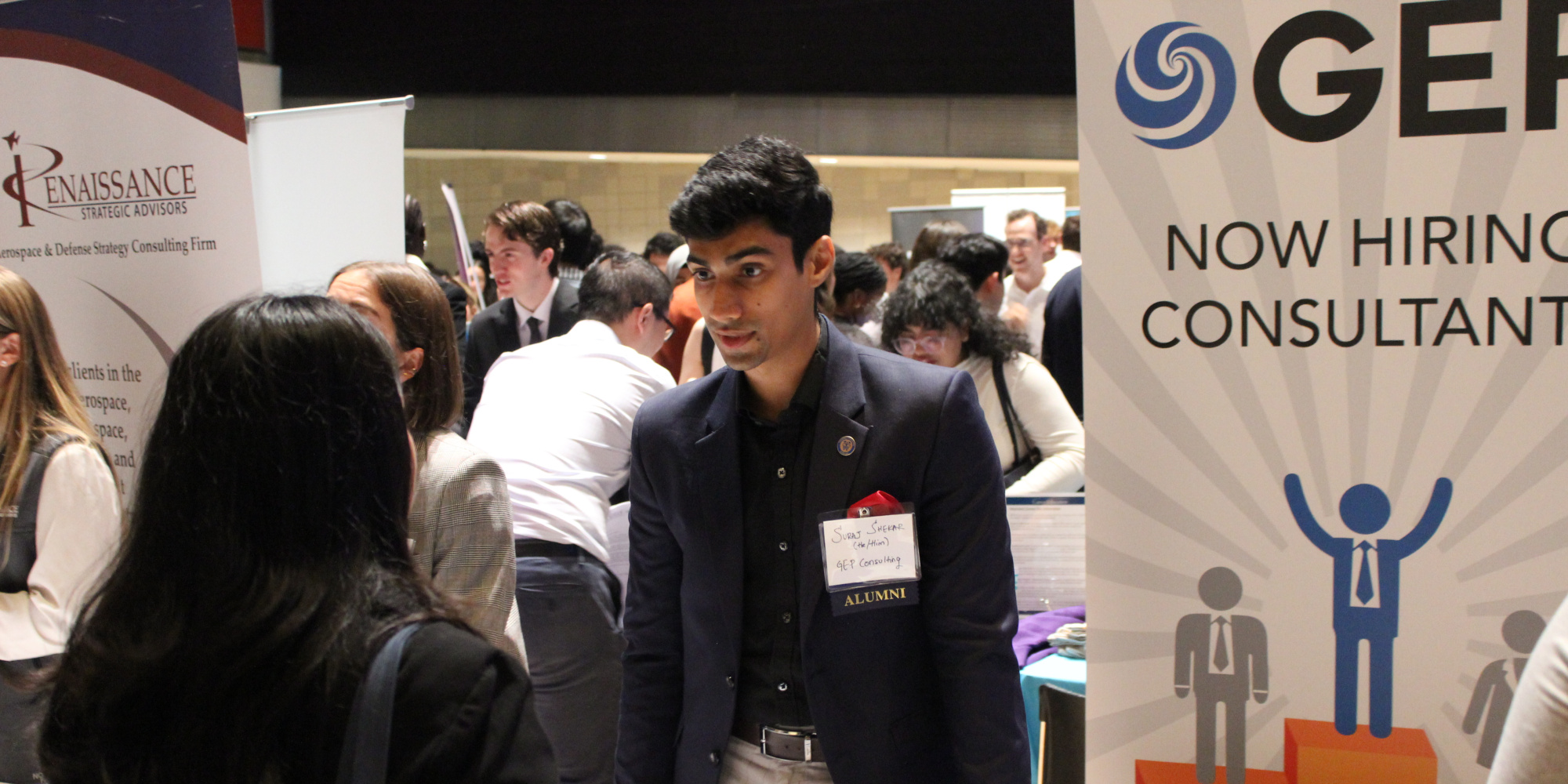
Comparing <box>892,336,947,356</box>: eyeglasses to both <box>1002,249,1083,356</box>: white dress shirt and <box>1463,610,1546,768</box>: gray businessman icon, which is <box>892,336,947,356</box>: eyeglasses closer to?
<box>1463,610,1546,768</box>: gray businessman icon

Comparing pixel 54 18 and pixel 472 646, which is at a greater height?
pixel 54 18

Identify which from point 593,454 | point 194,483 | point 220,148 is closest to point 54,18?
point 220,148

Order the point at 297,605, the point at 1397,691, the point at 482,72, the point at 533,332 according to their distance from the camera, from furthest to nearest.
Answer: the point at 482,72 < the point at 533,332 < the point at 1397,691 < the point at 297,605

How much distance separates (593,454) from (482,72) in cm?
747

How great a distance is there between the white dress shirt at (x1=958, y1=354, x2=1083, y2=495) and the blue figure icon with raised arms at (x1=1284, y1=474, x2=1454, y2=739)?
137cm

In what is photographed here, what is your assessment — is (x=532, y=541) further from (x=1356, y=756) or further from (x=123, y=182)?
(x=1356, y=756)

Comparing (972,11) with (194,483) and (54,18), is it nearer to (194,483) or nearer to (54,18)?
(54,18)

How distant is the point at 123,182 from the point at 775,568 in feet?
6.35

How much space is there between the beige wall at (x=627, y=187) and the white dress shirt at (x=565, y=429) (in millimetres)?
7455

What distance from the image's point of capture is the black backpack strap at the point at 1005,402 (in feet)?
10.4

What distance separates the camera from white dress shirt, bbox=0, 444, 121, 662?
2109mm

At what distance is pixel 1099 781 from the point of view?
178 centimetres

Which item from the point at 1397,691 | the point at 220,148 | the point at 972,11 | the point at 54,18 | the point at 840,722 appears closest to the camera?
the point at 840,722

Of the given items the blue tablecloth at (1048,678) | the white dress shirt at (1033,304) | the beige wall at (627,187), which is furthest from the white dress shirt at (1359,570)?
the beige wall at (627,187)
